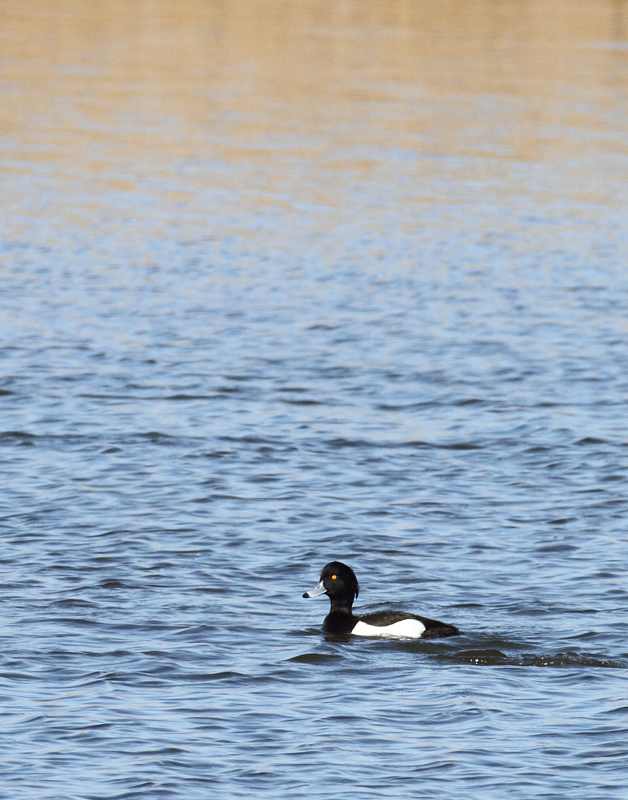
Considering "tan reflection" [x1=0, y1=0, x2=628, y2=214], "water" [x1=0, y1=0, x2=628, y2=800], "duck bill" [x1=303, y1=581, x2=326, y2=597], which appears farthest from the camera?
"tan reflection" [x1=0, y1=0, x2=628, y2=214]

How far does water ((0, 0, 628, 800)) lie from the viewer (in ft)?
35.0

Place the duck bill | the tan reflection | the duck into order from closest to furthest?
1. the duck
2. the duck bill
3. the tan reflection

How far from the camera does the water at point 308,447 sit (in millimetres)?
10672

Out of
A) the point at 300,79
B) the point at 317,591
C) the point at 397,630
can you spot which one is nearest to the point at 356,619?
the point at 317,591

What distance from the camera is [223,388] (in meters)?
20.5

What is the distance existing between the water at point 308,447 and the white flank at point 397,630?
0.47 ft

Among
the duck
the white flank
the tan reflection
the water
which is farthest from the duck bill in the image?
the tan reflection

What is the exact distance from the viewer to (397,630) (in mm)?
12492

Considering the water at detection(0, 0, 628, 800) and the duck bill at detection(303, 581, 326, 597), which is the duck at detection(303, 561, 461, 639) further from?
the water at detection(0, 0, 628, 800)

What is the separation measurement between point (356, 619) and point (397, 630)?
1.83ft

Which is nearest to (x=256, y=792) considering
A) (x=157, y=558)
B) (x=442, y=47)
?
(x=157, y=558)

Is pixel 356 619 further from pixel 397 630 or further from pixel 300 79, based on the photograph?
pixel 300 79

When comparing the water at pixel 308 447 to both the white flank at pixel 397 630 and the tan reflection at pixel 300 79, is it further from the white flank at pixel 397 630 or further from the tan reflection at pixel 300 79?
the tan reflection at pixel 300 79

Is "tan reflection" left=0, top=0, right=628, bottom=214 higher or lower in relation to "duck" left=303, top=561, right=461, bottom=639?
higher
